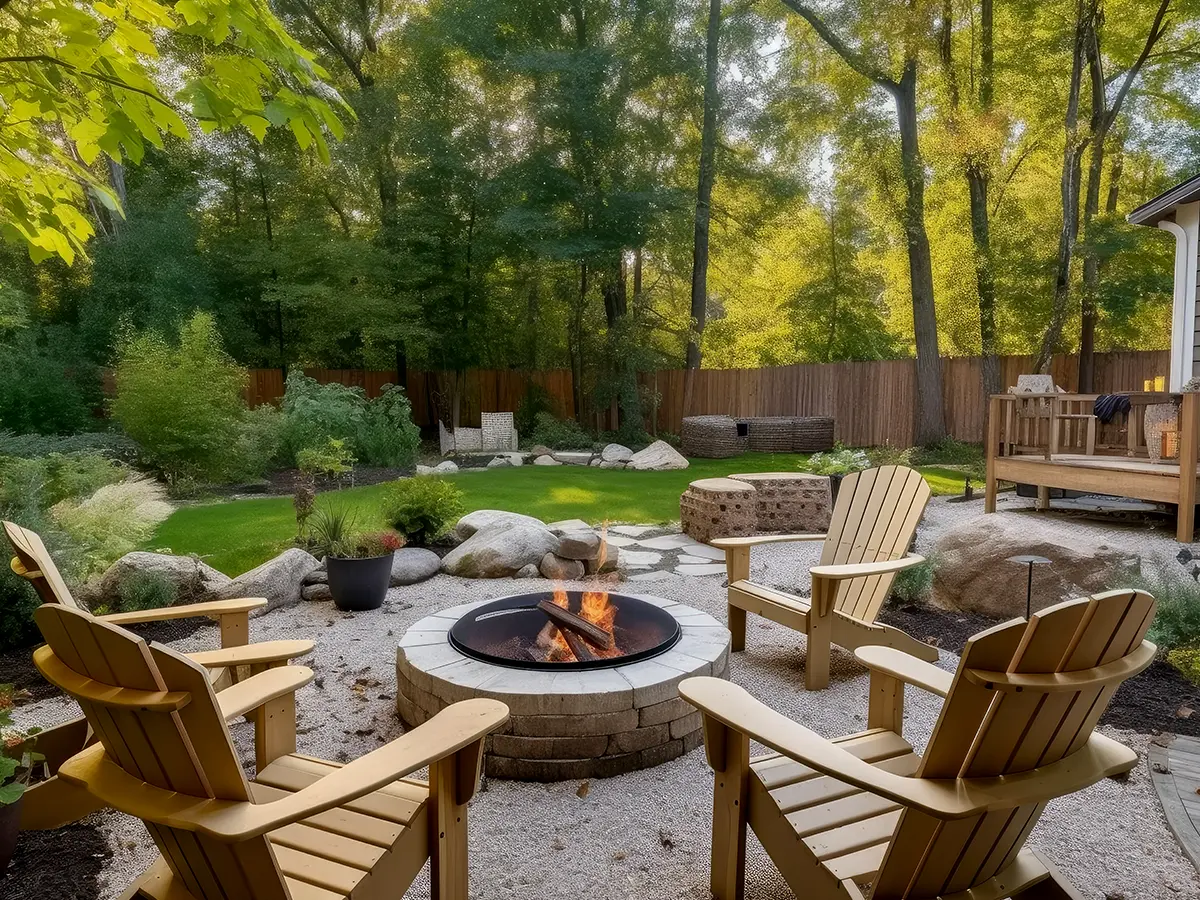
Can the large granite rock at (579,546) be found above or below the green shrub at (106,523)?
below

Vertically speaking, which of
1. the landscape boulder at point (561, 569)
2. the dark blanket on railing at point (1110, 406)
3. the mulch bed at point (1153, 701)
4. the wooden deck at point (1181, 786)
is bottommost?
the mulch bed at point (1153, 701)

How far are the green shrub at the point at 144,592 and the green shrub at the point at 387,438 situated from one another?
6443 mm

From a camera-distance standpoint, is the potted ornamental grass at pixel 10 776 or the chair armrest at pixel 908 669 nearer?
the potted ornamental grass at pixel 10 776

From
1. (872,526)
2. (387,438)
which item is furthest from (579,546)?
(387,438)

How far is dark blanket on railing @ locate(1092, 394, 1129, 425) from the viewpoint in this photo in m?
6.94

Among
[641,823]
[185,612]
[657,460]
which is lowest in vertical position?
[641,823]

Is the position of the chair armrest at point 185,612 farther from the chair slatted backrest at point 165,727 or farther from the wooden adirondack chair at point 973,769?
the wooden adirondack chair at point 973,769

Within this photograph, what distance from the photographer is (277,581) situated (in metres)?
4.47

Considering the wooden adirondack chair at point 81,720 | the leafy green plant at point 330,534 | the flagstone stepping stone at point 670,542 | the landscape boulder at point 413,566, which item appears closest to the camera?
the wooden adirondack chair at point 81,720

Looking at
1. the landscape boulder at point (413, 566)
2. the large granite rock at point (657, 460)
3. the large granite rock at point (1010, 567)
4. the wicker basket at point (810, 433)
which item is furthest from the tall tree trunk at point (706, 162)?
the large granite rock at point (1010, 567)

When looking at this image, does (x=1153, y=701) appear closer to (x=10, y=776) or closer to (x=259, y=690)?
(x=259, y=690)

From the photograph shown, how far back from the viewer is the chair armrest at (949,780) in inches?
48.3

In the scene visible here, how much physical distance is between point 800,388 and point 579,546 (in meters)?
10.7

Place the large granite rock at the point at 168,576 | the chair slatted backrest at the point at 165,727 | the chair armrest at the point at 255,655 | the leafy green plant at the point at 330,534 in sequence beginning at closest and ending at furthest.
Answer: the chair slatted backrest at the point at 165,727 < the chair armrest at the point at 255,655 < the large granite rock at the point at 168,576 < the leafy green plant at the point at 330,534
